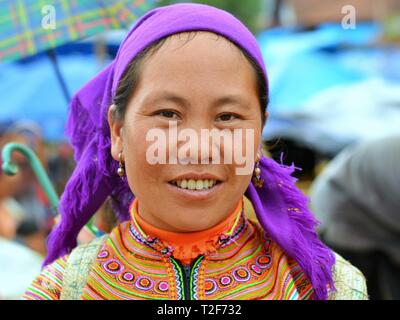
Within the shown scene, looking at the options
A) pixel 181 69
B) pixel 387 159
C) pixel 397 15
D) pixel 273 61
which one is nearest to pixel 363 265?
pixel 387 159

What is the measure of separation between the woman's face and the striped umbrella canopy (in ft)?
3.76

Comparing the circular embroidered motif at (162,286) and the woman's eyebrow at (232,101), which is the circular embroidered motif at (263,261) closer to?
the circular embroidered motif at (162,286)

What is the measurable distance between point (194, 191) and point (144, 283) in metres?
0.29

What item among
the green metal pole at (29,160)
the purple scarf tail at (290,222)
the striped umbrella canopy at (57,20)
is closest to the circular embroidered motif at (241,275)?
the purple scarf tail at (290,222)

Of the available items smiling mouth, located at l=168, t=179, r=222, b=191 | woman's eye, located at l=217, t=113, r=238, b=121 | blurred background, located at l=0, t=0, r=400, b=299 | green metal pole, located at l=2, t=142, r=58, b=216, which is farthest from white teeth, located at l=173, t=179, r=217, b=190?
green metal pole, located at l=2, t=142, r=58, b=216

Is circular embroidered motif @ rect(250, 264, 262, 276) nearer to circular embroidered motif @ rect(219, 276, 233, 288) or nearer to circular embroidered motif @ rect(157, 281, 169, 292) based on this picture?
circular embroidered motif @ rect(219, 276, 233, 288)

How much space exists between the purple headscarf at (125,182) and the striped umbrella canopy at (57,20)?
71cm

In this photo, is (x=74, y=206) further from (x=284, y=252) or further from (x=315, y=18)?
(x=315, y=18)

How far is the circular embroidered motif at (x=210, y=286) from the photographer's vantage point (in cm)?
182

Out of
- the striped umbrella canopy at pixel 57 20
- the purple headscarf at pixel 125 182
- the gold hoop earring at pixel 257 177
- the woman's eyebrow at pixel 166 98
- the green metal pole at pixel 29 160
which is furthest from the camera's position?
the striped umbrella canopy at pixel 57 20

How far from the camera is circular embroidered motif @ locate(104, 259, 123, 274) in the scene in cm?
183

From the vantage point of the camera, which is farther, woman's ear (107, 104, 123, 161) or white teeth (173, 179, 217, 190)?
woman's ear (107, 104, 123, 161)

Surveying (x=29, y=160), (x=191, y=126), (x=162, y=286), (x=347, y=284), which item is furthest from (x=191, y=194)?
(x=29, y=160)

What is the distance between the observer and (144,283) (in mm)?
1807
